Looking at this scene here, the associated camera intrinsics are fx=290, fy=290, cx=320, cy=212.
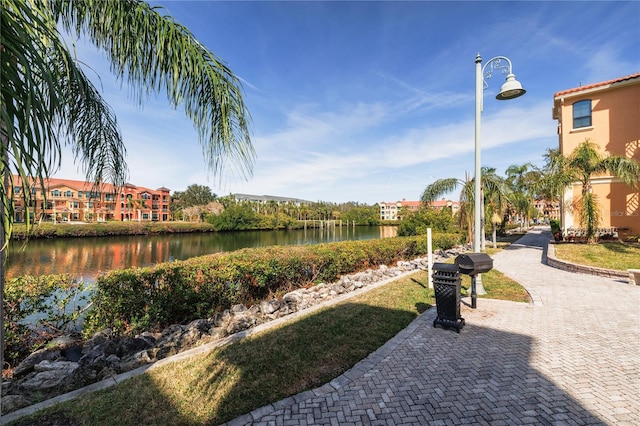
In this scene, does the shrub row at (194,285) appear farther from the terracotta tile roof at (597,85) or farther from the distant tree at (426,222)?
the terracotta tile roof at (597,85)

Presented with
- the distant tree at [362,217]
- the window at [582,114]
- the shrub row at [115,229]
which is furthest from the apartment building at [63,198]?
the distant tree at [362,217]

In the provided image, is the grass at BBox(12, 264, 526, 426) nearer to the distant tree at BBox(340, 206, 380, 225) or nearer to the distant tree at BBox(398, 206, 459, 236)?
the distant tree at BBox(398, 206, 459, 236)

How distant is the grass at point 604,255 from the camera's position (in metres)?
9.03

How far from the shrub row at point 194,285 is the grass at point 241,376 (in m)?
2.08

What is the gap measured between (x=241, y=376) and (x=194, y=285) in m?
2.98

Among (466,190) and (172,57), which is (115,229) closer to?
(466,190)

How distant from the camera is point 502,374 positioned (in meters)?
3.34

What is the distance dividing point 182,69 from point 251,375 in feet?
10.1

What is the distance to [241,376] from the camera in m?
3.24

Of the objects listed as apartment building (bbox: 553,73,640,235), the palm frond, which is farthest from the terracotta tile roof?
the palm frond

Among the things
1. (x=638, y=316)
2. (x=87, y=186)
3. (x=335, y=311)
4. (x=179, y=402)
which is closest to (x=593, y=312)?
(x=638, y=316)

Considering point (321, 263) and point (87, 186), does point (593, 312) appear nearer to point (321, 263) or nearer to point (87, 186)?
point (321, 263)

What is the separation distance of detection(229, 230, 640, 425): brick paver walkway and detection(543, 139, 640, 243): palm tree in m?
9.25

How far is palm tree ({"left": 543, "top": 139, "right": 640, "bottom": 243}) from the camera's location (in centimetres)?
1220
